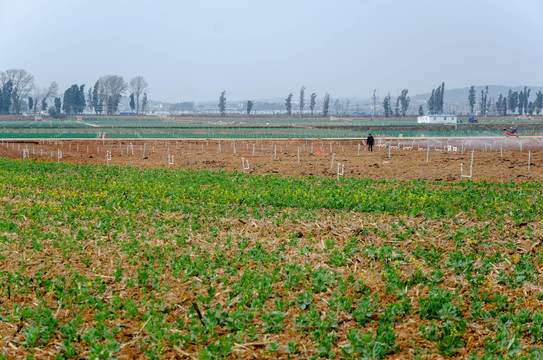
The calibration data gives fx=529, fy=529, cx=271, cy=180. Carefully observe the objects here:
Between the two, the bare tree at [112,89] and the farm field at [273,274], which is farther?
the bare tree at [112,89]

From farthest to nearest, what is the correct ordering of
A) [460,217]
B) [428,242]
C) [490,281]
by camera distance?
[460,217] < [428,242] < [490,281]

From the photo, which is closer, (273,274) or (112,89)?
(273,274)

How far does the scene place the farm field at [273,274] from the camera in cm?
774

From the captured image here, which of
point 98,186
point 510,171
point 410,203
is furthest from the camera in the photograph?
point 510,171

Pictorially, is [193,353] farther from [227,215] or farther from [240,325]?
[227,215]

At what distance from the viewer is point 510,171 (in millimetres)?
26938

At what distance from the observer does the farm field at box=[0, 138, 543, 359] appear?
7.74 m

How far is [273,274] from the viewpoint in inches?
400

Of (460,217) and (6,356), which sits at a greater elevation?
(460,217)

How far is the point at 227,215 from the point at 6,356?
8.59 metres

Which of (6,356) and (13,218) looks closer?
(6,356)

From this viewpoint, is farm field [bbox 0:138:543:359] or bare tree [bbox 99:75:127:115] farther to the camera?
bare tree [bbox 99:75:127:115]

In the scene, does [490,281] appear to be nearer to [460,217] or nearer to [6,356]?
[460,217]

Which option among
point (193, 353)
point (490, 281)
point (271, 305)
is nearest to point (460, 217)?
point (490, 281)
